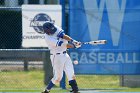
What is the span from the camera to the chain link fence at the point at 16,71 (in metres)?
16.4

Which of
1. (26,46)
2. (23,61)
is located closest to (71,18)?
(26,46)

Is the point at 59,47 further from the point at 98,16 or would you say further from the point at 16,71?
the point at 16,71

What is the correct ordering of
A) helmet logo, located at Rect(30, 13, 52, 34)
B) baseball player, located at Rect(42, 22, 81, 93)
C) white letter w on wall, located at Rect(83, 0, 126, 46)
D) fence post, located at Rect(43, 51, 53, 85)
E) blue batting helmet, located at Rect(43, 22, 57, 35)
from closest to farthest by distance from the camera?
1. blue batting helmet, located at Rect(43, 22, 57, 35)
2. baseball player, located at Rect(42, 22, 81, 93)
3. white letter w on wall, located at Rect(83, 0, 126, 46)
4. helmet logo, located at Rect(30, 13, 52, 34)
5. fence post, located at Rect(43, 51, 53, 85)

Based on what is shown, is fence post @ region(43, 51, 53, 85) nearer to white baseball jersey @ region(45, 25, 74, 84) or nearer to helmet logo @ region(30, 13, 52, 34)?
helmet logo @ region(30, 13, 52, 34)

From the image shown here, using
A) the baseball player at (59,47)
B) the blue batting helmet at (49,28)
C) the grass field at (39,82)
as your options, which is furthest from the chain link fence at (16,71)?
the blue batting helmet at (49,28)

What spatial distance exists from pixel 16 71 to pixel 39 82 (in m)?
1.64

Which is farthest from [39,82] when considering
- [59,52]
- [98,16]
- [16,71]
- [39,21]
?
[59,52]

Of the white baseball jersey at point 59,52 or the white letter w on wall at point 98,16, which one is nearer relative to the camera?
the white baseball jersey at point 59,52

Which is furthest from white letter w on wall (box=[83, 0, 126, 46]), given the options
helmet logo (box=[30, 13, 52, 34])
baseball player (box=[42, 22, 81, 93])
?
baseball player (box=[42, 22, 81, 93])

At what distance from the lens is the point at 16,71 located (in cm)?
1812

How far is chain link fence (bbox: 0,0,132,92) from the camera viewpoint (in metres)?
16.4

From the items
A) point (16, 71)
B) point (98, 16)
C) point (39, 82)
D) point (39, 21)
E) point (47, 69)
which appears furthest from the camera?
point (16, 71)

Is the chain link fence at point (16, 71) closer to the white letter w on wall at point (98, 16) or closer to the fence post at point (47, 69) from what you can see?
the fence post at point (47, 69)

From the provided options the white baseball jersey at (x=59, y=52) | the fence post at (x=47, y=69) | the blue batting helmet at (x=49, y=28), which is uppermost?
the blue batting helmet at (x=49, y=28)
